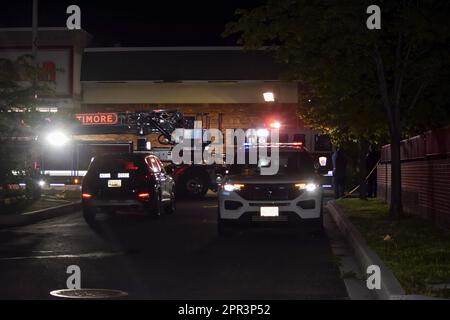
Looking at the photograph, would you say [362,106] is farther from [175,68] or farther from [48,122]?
[175,68]

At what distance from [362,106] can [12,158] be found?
368 inches

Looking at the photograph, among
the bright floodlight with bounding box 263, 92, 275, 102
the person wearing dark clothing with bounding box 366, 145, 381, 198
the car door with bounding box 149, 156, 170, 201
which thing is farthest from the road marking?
the bright floodlight with bounding box 263, 92, 275, 102

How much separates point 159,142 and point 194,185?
2982mm

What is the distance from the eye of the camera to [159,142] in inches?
1213

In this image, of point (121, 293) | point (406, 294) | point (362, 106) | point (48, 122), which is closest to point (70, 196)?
point (48, 122)

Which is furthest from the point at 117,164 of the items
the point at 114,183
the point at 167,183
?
the point at 167,183

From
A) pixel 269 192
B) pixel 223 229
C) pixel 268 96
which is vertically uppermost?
pixel 268 96

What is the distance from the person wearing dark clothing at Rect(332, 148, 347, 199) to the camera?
26562 mm

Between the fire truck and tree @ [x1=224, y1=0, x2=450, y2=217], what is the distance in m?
8.47

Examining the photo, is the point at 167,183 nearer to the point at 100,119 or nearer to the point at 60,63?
the point at 100,119

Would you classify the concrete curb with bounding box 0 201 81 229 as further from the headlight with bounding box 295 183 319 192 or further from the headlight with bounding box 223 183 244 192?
the headlight with bounding box 295 183 319 192

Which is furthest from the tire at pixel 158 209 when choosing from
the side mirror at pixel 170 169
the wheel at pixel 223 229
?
the side mirror at pixel 170 169

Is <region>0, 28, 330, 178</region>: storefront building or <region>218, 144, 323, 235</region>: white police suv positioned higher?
<region>0, 28, 330, 178</region>: storefront building
